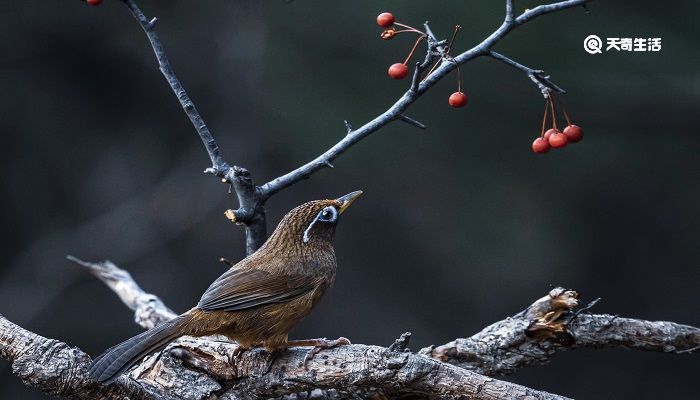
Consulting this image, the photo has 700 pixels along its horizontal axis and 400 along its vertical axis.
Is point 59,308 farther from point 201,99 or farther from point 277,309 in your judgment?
point 277,309

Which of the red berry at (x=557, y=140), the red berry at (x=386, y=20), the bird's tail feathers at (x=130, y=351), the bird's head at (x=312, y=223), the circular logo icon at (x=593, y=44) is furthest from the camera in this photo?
the circular logo icon at (x=593, y=44)

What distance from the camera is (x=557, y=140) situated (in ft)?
13.1

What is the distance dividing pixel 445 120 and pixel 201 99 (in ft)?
7.44

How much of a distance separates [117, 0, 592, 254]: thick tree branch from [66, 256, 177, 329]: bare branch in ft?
2.92

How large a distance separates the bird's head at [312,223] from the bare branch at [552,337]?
682mm

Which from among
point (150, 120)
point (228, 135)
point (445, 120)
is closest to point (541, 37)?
point (445, 120)

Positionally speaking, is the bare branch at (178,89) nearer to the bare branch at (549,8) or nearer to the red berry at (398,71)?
the red berry at (398,71)

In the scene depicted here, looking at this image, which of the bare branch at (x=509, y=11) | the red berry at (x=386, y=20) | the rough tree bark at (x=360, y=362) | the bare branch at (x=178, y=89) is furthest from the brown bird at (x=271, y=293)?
the bare branch at (x=509, y=11)

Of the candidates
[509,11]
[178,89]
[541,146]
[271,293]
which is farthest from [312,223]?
[509,11]

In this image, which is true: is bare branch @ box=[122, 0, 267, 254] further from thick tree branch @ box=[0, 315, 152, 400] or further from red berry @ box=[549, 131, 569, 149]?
red berry @ box=[549, 131, 569, 149]

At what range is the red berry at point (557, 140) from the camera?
3.98m

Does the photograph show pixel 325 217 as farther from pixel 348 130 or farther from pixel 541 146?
pixel 541 146

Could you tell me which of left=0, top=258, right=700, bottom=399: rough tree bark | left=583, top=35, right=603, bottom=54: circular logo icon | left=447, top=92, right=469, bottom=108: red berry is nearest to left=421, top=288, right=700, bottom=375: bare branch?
left=0, top=258, right=700, bottom=399: rough tree bark

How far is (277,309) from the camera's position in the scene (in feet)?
12.9
